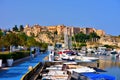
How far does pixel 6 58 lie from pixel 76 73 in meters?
9.05

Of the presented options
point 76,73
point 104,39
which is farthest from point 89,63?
point 104,39

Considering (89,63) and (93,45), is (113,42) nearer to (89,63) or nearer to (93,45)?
(93,45)

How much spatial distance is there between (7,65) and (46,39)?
Answer: 479 feet

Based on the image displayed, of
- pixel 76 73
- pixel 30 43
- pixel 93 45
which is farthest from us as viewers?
pixel 93 45

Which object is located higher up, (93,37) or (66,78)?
(93,37)

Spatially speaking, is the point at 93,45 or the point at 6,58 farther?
the point at 93,45

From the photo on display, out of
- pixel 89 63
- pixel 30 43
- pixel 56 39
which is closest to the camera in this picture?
pixel 89 63

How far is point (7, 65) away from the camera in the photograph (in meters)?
28.1

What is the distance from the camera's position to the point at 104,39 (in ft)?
637

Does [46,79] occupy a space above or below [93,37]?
below

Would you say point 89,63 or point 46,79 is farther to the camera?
point 89,63

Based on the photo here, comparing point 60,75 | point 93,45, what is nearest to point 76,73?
point 60,75

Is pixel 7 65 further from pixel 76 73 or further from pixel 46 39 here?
pixel 46 39

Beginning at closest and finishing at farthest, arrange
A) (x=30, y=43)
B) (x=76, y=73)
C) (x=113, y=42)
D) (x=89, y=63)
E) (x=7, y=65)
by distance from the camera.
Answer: (x=76, y=73)
(x=7, y=65)
(x=89, y=63)
(x=30, y=43)
(x=113, y=42)
